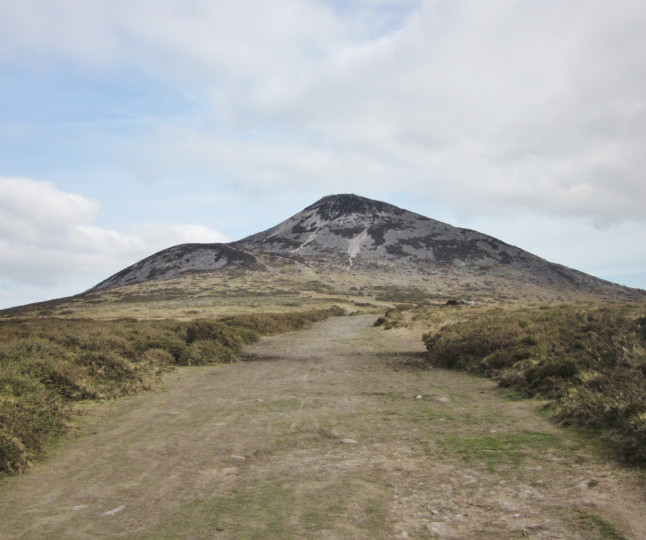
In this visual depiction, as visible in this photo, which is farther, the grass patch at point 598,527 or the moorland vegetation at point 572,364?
the moorland vegetation at point 572,364

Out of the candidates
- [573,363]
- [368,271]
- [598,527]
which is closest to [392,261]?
[368,271]

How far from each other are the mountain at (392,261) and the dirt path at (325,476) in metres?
119

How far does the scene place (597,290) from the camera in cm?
14225

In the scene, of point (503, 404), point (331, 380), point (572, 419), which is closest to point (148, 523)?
point (572, 419)

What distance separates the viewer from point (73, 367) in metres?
11.8

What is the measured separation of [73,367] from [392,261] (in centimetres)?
15109

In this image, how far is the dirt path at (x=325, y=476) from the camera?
4.58 meters

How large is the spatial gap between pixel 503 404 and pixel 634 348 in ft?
10.6

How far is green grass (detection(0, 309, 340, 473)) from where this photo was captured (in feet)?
23.6

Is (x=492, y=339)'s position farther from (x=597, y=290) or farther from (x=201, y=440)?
(x=597, y=290)

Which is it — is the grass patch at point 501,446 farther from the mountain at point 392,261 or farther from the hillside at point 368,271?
the mountain at point 392,261

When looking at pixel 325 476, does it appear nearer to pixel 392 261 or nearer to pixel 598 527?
pixel 598 527

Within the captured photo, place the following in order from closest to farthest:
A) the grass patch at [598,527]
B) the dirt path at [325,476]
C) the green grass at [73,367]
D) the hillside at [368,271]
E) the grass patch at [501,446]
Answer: the grass patch at [598,527] < the dirt path at [325,476] < the grass patch at [501,446] < the green grass at [73,367] < the hillside at [368,271]

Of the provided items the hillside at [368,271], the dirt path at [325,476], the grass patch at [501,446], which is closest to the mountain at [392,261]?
the hillside at [368,271]
